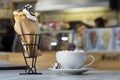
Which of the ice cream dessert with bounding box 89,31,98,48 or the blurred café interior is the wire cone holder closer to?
the blurred café interior

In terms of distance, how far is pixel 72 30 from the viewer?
361cm

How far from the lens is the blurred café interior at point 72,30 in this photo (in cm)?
331

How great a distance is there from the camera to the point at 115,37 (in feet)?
11.7

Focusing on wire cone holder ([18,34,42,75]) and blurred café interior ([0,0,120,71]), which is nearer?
wire cone holder ([18,34,42,75])

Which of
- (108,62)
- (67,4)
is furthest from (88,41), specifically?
(67,4)

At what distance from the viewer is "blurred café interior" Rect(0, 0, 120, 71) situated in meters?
3.31

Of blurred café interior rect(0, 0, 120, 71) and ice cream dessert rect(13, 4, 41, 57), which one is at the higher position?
ice cream dessert rect(13, 4, 41, 57)

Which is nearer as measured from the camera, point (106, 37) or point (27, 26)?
point (27, 26)

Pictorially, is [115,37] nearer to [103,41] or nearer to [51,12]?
[103,41]

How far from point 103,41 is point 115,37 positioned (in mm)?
132

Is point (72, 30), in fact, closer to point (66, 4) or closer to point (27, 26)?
point (66, 4)


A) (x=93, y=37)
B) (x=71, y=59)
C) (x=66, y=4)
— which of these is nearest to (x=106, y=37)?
(x=93, y=37)

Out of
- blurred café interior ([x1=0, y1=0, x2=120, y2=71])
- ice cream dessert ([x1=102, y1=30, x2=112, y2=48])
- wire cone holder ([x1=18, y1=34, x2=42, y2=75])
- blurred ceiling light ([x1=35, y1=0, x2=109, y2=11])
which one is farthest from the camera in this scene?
blurred ceiling light ([x1=35, y1=0, x2=109, y2=11])

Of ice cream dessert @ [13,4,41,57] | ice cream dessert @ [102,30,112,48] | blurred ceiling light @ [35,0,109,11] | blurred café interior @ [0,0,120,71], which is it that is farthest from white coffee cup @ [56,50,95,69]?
blurred ceiling light @ [35,0,109,11]
